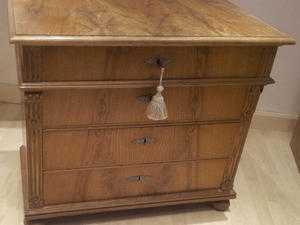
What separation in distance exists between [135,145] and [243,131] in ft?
1.12

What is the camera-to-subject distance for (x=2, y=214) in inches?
49.5

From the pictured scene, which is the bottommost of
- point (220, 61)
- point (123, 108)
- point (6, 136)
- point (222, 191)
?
point (6, 136)

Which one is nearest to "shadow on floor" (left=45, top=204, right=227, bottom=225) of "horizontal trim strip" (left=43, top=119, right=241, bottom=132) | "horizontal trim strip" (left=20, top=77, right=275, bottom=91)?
"horizontal trim strip" (left=43, top=119, right=241, bottom=132)

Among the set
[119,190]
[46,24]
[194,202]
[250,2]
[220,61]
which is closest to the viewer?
[46,24]

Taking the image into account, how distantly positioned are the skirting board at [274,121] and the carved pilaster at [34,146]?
1172mm

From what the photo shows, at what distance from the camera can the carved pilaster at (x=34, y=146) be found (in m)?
0.95

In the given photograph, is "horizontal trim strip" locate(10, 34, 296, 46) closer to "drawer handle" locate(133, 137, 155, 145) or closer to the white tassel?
the white tassel

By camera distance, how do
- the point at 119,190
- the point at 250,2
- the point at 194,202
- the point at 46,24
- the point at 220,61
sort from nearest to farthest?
1. the point at 46,24
2. the point at 220,61
3. the point at 119,190
4. the point at 194,202
5. the point at 250,2

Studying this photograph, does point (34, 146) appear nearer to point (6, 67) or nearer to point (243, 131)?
point (243, 131)

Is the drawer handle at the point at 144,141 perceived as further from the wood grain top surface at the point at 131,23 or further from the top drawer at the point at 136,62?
the wood grain top surface at the point at 131,23

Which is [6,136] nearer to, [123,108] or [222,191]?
[123,108]

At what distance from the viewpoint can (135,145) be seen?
3.67 ft

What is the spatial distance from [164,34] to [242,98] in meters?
0.33

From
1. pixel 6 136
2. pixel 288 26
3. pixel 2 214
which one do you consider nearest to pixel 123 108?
pixel 2 214
